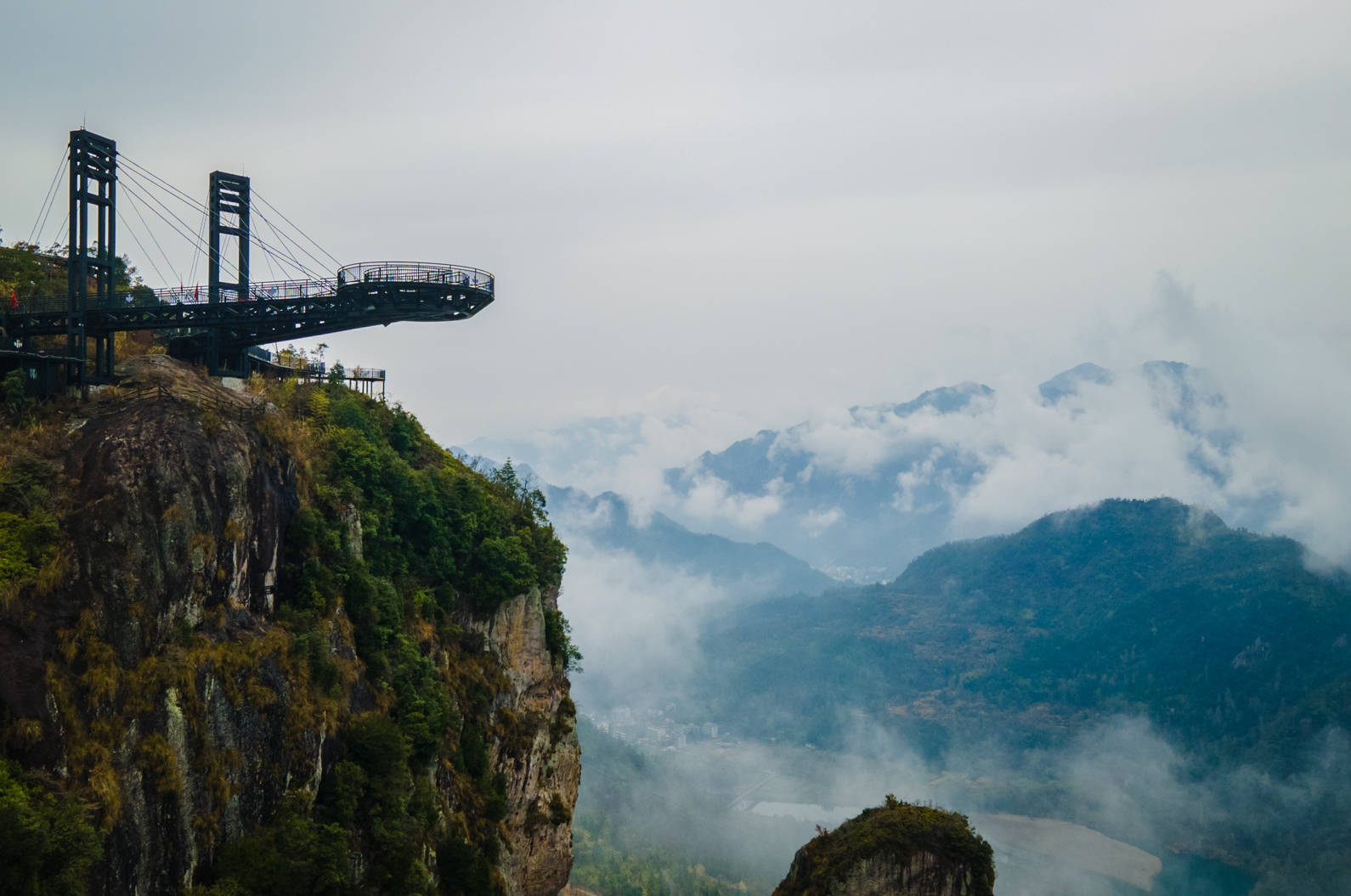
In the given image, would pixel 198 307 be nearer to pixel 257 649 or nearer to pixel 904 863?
pixel 257 649

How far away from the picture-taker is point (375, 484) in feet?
142

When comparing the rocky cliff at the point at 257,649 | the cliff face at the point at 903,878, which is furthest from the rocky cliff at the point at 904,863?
the rocky cliff at the point at 257,649

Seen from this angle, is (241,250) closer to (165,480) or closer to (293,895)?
(165,480)

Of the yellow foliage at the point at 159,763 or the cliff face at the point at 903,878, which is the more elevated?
the yellow foliage at the point at 159,763

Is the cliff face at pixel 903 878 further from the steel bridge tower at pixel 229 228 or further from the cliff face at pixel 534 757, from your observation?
the steel bridge tower at pixel 229 228

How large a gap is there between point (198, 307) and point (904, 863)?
39.4 metres

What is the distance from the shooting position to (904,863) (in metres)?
44.7

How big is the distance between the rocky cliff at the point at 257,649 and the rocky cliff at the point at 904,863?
47.5 feet

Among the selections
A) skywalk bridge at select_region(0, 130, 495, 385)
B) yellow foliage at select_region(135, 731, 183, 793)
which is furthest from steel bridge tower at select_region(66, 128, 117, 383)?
yellow foliage at select_region(135, 731, 183, 793)

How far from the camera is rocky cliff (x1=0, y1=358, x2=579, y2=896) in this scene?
2564cm

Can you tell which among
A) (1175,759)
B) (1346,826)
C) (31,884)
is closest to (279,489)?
(31,884)

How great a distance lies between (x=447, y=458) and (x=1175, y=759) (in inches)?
6537

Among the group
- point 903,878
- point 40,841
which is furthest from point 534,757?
point 40,841

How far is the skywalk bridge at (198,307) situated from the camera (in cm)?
3872
